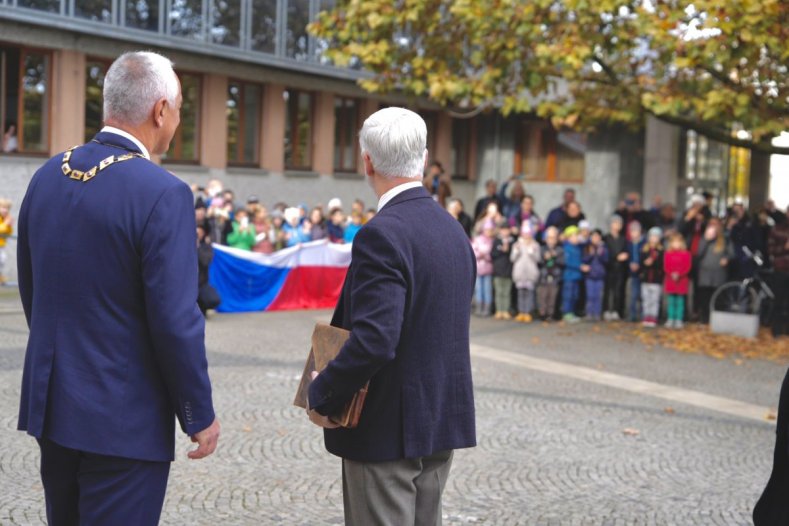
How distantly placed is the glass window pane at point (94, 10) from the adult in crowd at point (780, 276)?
12.7 meters

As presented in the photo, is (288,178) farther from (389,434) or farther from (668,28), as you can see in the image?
(389,434)

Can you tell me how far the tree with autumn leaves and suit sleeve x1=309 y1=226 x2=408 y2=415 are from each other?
1008 cm

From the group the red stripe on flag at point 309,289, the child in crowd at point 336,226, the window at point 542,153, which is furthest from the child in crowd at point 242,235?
the window at point 542,153

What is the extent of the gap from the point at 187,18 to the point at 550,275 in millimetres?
9602

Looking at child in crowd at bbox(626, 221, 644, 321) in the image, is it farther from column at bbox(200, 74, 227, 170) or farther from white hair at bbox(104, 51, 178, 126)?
white hair at bbox(104, 51, 178, 126)

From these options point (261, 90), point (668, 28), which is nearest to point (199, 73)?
point (261, 90)

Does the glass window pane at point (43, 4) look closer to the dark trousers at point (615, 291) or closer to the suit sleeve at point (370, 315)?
the dark trousers at point (615, 291)

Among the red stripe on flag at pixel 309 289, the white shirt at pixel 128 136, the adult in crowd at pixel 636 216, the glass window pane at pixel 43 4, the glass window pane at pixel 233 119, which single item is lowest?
the red stripe on flag at pixel 309 289

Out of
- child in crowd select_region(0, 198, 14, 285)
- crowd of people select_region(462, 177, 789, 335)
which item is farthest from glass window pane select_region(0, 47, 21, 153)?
crowd of people select_region(462, 177, 789, 335)

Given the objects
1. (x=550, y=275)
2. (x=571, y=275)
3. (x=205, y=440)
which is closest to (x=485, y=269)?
(x=550, y=275)

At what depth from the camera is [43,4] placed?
19.4 m

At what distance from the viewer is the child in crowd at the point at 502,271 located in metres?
17.7

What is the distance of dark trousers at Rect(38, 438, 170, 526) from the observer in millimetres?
3203

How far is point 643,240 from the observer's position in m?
18.0
